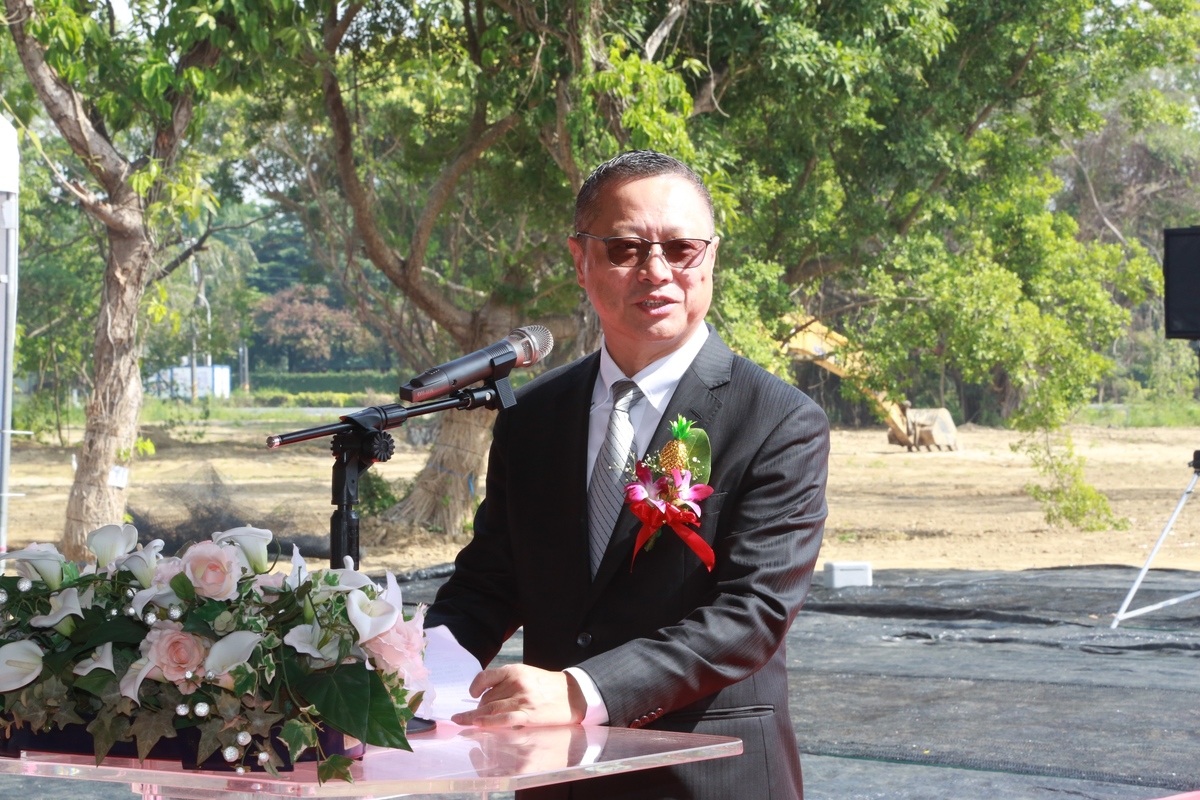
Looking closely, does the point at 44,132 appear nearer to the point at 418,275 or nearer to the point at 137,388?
the point at 418,275

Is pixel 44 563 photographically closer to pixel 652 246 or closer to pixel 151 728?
pixel 151 728

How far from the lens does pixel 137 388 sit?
1022 centimetres

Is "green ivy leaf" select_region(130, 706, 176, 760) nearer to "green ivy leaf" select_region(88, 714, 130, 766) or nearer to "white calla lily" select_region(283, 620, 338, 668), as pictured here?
"green ivy leaf" select_region(88, 714, 130, 766)

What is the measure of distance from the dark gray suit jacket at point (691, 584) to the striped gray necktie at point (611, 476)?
0.02 metres

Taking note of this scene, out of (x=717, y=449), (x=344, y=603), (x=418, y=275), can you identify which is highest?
(x=418, y=275)

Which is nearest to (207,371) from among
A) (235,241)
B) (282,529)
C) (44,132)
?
(235,241)

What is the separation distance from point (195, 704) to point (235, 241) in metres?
54.4

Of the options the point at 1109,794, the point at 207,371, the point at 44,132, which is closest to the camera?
the point at 1109,794

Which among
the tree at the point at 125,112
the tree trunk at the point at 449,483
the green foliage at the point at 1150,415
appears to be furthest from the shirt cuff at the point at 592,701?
the green foliage at the point at 1150,415

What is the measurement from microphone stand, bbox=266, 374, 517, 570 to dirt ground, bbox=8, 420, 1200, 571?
389 inches

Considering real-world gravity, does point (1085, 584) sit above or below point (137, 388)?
below

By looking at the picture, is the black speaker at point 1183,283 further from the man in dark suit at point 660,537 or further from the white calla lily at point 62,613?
the white calla lily at point 62,613

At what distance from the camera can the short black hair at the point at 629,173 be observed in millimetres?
1949

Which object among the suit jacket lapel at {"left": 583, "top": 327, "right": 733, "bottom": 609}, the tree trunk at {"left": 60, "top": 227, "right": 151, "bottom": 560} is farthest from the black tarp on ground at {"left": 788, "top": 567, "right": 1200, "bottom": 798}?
the tree trunk at {"left": 60, "top": 227, "right": 151, "bottom": 560}
